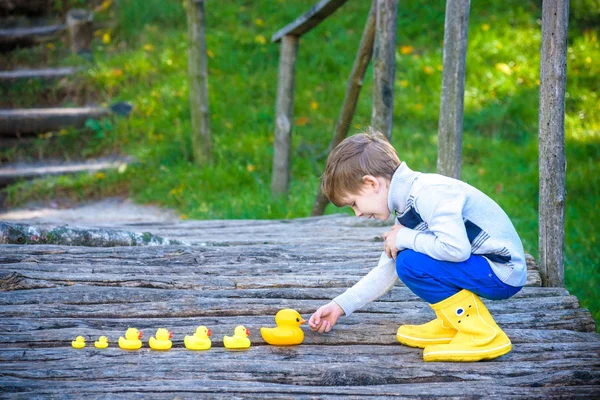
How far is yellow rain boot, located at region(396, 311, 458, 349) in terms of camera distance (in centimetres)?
279

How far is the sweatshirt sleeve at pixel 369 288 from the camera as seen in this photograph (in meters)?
2.84

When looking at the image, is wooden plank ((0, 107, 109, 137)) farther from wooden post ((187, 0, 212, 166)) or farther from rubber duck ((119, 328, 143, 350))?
rubber duck ((119, 328, 143, 350))

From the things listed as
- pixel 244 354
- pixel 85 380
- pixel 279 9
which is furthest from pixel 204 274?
pixel 279 9

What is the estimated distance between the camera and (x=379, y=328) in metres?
2.95

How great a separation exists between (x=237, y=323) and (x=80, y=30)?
6853 millimetres

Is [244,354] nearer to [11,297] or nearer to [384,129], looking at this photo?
[11,297]

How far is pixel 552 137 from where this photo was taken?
3.41 meters

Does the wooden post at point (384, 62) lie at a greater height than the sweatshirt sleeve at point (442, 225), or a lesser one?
greater

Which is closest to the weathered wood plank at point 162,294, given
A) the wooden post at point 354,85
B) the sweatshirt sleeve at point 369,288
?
the sweatshirt sleeve at point 369,288

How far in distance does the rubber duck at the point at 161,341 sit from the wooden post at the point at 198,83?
4.43 meters

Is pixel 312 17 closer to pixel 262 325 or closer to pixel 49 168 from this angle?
pixel 262 325

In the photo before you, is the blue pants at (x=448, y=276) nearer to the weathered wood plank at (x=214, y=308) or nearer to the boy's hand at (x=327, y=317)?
the boy's hand at (x=327, y=317)

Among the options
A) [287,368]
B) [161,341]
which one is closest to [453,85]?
[287,368]

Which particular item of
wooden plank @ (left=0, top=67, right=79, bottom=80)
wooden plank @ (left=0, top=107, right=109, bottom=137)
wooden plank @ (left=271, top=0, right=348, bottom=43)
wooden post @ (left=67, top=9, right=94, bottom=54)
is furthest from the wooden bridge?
wooden post @ (left=67, top=9, right=94, bottom=54)
